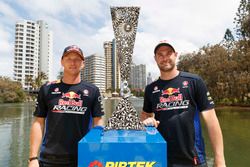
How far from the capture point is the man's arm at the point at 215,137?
2361 mm

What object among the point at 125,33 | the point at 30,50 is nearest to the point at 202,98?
the point at 125,33

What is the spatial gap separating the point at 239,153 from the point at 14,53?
97.3 metres

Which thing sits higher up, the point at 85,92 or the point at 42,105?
the point at 85,92

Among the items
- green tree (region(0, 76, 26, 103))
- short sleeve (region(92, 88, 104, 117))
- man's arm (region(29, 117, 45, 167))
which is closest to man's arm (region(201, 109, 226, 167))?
short sleeve (region(92, 88, 104, 117))

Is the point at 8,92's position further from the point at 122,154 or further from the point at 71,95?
the point at 122,154

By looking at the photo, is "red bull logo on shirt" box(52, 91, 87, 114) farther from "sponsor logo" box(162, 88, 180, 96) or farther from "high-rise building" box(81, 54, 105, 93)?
"high-rise building" box(81, 54, 105, 93)

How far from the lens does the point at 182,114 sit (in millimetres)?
2432

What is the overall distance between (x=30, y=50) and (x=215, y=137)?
100655mm

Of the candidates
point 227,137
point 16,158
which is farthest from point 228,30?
point 16,158

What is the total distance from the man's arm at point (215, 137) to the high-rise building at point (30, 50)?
306 feet

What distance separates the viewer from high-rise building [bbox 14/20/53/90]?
94.8 m

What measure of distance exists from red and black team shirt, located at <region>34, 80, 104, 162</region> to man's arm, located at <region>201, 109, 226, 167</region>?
1.12 meters

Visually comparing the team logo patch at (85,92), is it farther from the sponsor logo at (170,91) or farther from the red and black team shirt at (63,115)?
the sponsor logo at (170,91)

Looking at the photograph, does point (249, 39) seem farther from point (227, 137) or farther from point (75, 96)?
point (75, 96)
